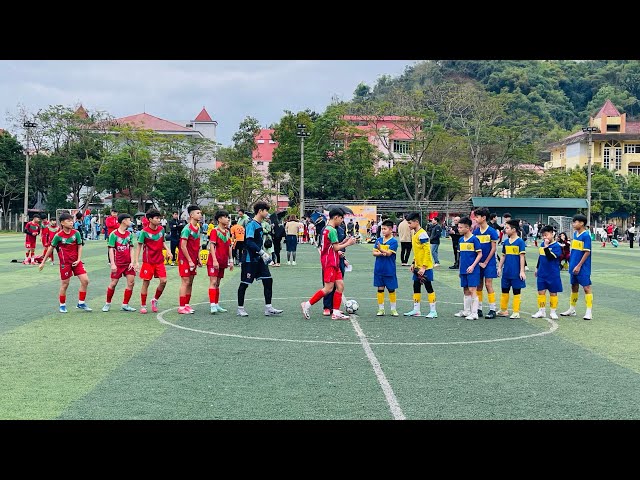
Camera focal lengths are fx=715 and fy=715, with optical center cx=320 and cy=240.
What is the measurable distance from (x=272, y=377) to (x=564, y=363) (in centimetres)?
378

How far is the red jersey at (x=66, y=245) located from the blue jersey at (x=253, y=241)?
3256 millimetres

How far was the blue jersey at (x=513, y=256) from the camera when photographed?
513 inches

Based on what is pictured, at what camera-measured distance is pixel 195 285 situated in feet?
62.5

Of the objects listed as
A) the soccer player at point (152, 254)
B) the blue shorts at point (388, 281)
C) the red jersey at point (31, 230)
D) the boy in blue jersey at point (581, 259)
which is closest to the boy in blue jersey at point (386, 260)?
the blue shorts at point (388, 281)

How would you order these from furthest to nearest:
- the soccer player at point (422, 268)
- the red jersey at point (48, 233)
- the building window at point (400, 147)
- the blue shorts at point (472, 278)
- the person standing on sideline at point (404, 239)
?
1. the building window at point (400, 147)
2. the person standing on sideline at point (404, 239)
3. the red jersey at point (48, 233)
4. the soccer player at point (422, 268)
5. the blue shorts at point (472, 278)

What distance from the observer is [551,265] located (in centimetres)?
1327

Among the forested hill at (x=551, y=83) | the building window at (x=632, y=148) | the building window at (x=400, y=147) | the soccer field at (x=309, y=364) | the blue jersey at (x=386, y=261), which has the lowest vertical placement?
the soccer field at (x=309, y=364)

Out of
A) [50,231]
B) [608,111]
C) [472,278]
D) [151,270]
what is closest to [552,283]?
[472,278]

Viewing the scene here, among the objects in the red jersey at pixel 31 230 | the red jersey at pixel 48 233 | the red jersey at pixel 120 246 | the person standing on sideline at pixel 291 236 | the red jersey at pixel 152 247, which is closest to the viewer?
the red jersey at pixel 152 247

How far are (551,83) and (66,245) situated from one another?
11662 cm

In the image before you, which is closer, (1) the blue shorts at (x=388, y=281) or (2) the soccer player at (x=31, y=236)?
(1) the blue shorts at (x=388, y=281)

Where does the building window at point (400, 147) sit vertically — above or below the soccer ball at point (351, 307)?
above

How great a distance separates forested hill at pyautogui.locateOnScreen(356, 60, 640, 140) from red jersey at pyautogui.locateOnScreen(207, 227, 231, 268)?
99.5 m

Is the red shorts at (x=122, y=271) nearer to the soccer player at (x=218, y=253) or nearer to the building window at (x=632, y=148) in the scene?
the soccer player at (x=218, y=253)
